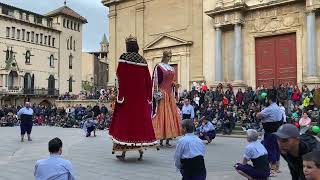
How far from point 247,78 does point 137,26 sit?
32.7 ft

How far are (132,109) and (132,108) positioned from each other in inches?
0.9

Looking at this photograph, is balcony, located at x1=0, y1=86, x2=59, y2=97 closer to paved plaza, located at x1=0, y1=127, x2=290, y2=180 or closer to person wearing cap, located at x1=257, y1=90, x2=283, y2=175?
paved plaza, located at x1=0, y1=127, x2=290, y2=180

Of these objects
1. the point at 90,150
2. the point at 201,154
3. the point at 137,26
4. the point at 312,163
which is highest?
the point at 137,26

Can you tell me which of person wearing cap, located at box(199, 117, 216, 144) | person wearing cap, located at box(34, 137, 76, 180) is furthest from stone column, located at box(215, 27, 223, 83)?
person wearing cap, located at box(34, 137, 76, 180)

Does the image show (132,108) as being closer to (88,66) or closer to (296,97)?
(296,97)

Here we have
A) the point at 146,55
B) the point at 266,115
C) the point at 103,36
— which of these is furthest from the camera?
the point at 103,36

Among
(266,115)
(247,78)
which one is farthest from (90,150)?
(247,78)

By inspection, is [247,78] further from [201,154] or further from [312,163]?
[312,163]

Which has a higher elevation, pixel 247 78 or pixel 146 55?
pixel 146 55

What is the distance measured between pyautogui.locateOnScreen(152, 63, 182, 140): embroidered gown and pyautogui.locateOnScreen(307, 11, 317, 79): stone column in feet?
38.2

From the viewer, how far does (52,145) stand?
15.1 ft

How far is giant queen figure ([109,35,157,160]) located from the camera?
29.5ft

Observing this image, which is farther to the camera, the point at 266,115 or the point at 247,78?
the point at 247,78

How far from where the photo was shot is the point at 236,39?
23.6 m
